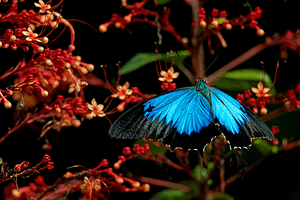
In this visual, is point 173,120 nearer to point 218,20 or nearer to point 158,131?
point 158,131

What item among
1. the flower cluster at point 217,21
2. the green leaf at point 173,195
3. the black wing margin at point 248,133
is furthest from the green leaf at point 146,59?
the green leaf at point 173,195

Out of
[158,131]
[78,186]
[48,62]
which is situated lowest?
[78,186]

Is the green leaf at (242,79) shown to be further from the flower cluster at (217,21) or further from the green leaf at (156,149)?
the green leaf at (156,149)

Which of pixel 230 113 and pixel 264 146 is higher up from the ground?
pixel 230 113

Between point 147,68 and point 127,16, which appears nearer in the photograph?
point 127,16

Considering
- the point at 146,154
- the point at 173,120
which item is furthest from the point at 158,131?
the point at 146,154

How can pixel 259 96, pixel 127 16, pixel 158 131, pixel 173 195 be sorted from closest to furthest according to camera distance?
pixel 158 131 < pixel 259 96 < pixel 127 16 < pixel 173 195

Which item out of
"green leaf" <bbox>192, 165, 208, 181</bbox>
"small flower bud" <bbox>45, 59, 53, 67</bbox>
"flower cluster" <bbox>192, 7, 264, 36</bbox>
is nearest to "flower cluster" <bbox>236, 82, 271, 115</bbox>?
"flower cluster" <bbox>192, 7, 264, 36</bbox>
